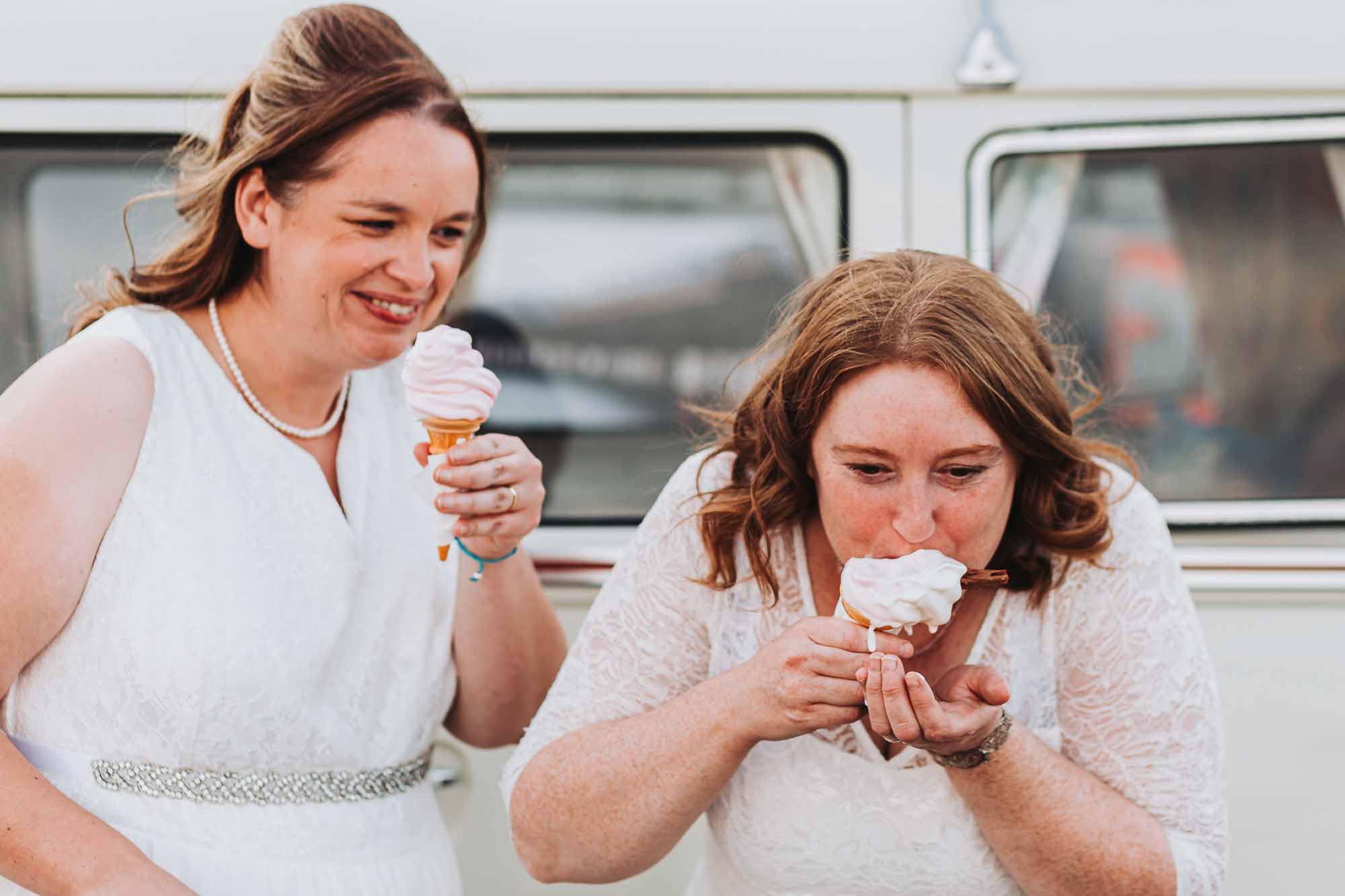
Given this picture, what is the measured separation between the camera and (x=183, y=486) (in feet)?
6.76

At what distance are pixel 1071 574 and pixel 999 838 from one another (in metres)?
0.43

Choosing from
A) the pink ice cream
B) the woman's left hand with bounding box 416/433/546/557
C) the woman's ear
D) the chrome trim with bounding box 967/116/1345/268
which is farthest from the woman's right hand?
the chrome trim with bounding box 967/116/1345/268

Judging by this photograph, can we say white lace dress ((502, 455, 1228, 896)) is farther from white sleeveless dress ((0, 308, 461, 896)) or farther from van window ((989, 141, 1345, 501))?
van window ((989, 141, 1345, 501))

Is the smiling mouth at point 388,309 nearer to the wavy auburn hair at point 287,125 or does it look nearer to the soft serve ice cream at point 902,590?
the wavy auburn hair at point 287,125

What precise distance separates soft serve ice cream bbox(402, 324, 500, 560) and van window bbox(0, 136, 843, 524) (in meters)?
0.66

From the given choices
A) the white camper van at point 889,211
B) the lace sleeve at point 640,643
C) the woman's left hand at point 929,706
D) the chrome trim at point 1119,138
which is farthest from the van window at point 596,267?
the woman's left hand at point 929,706

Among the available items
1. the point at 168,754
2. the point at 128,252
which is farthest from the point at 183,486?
the point at 128,252

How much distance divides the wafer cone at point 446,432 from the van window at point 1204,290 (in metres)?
1.23

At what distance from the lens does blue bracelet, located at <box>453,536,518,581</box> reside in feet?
7.27

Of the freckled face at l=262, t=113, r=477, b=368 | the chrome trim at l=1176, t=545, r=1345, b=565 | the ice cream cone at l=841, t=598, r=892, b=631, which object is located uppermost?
the freckled face at l=262, t=113, r=477, b=368

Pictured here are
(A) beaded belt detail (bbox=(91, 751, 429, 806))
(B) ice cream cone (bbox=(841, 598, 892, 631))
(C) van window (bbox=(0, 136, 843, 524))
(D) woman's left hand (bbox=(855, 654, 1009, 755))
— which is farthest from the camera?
(C) van window (bbox=(0, 136, 843, 524))

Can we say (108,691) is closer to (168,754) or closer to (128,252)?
(168,754)

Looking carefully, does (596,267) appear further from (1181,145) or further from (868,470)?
(1181,145)

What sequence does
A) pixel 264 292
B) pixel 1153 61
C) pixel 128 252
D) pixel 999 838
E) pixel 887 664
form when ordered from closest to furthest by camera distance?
pixel 887 664 < pixel 999 838 < pixel 264 292 < pixel 1153 61 < pixel 128 252
